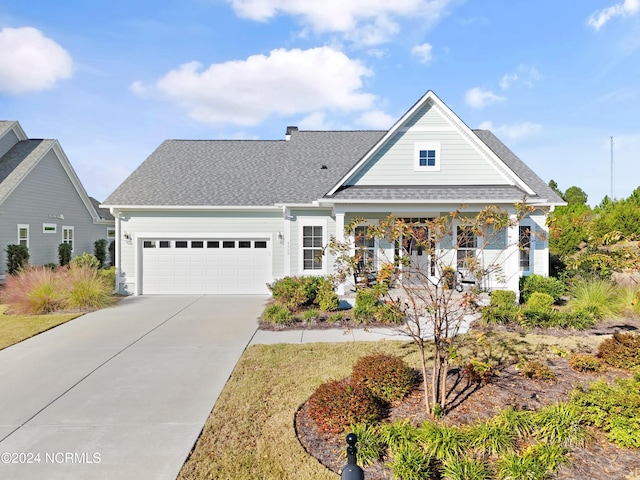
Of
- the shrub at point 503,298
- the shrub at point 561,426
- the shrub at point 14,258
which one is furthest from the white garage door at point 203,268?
the shrub at point 561,426

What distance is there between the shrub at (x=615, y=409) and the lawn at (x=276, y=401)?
86.7 inches

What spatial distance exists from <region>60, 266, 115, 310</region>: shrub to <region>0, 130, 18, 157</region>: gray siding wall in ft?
41.0

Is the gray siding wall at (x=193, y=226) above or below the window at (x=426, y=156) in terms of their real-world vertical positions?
below

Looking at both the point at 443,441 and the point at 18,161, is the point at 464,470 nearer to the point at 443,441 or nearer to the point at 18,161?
the point at 443,441

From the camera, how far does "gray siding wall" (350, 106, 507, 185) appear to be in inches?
495

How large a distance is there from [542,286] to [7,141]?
1028 inches

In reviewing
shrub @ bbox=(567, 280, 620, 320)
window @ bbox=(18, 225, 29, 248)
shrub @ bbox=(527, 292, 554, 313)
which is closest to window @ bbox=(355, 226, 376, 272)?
shrub @ bbox=(527, 292, 554, 313)

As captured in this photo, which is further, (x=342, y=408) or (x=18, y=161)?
(x=18, y=161)

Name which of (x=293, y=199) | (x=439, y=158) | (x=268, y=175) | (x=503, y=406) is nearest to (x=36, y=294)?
(x=293, y=199)

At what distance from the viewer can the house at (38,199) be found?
17438 mm

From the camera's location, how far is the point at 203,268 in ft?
47.1

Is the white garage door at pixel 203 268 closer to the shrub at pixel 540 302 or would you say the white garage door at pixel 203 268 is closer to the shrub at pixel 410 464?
the shrub at pixel 540 302

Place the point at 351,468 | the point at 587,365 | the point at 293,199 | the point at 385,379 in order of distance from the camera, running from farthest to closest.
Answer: the point at 293,199 < the point at 587,365 < the point at 385,379 < the point at 351,468

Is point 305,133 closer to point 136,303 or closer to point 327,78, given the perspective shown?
point 327,78
